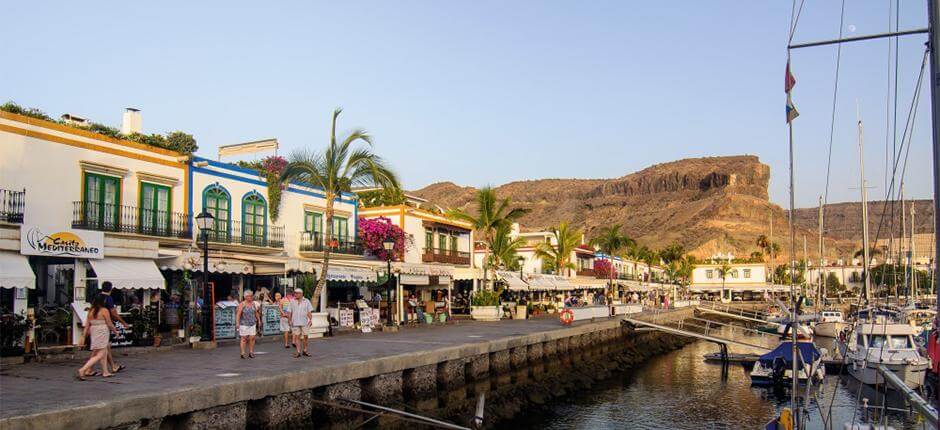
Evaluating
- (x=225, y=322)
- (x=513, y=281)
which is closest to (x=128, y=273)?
(x=225, y=322)

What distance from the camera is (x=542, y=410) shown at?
2205cm

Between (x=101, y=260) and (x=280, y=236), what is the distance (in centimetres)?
1014

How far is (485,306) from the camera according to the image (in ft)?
125

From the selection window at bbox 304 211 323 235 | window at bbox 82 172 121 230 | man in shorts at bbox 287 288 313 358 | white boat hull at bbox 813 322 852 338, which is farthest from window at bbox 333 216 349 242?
white boat hull at bbox 813 322 852 338

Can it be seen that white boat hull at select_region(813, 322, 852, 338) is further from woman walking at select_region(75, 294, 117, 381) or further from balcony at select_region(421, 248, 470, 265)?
woman walking at select_region(75, 294, 117, 381)

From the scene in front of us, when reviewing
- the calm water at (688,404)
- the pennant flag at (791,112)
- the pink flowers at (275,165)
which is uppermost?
the pink flowers at (275,165)

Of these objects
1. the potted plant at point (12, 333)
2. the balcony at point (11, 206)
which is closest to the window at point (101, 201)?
the balcony at point (11, 206)

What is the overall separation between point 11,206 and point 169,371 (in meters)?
8.80

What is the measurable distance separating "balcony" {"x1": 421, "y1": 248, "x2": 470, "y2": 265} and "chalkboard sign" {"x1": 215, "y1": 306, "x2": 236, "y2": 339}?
19.3 metres

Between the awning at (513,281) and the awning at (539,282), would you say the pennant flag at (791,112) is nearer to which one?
the awning at (513,281)

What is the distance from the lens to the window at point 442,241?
143 ft

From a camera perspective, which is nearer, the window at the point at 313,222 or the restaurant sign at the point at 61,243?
the restaurant sign at the point at 61,243

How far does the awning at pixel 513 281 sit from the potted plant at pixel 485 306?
3.78 metres

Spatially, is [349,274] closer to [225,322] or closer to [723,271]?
[225,322]
